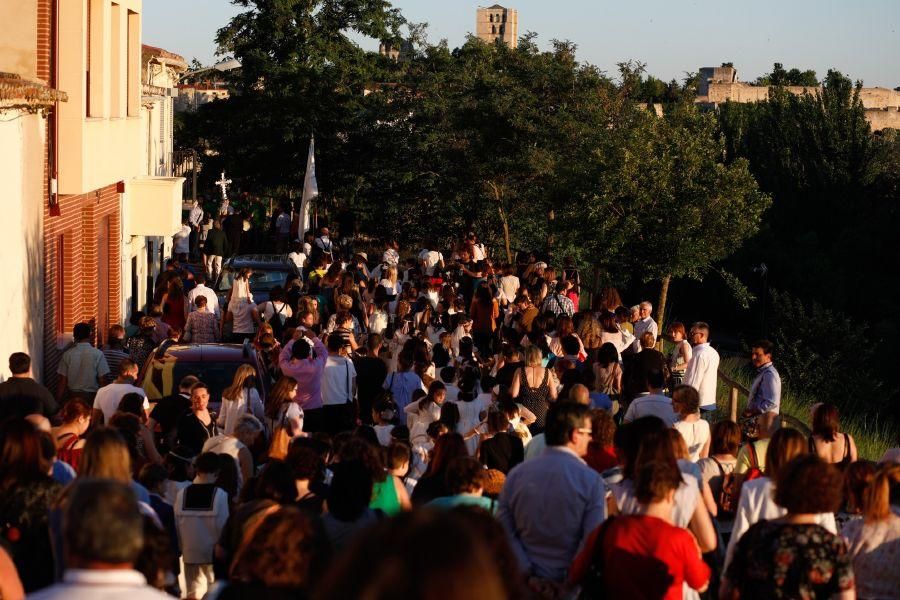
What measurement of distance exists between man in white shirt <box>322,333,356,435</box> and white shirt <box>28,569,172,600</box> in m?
10.2

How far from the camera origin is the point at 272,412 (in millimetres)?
11680

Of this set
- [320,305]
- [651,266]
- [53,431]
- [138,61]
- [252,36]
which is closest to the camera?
[53,431]

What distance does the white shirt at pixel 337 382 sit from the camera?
1444 cm

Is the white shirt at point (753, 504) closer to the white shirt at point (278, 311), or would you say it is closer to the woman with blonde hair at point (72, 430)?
the woman with blonde hair at point (72, 430)

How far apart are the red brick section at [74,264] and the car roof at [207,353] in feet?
13.8

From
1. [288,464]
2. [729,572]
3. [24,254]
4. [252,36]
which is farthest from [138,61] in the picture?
[252,36]

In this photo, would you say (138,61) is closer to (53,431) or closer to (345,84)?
(53,431)

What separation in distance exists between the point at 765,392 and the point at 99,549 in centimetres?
945

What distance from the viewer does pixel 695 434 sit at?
32.4 feet

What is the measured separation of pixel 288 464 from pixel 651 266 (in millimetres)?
22223

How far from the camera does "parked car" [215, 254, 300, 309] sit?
912 inches

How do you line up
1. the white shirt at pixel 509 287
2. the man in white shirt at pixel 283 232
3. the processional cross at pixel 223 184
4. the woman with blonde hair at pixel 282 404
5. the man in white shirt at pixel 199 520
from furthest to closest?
the processional cross at pixel 223 184 → the man in white shirt at pixel 283 232 → the white shirt at pixel 509 287 → the woman with blonde hair at pixel 282 404 → the man in white shirt at pixel 199 520

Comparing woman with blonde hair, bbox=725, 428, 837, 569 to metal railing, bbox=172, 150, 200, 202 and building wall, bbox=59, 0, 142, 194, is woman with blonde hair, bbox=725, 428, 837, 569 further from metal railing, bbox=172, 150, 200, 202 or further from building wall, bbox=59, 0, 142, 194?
metal railing, bbox=172, 150, 200, 202

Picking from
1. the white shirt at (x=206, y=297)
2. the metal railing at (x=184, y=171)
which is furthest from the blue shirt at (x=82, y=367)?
the metal railing at (x=184, y=171)
